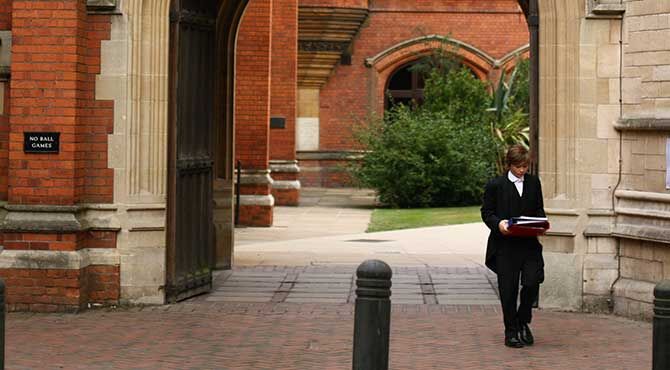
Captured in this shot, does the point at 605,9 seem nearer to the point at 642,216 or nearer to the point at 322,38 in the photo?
the point at 642,216

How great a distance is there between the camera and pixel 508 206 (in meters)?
10.4

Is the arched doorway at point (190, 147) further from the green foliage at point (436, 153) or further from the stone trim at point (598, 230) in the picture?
the green foliage at point (436, 153)

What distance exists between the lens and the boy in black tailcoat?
1033 cm

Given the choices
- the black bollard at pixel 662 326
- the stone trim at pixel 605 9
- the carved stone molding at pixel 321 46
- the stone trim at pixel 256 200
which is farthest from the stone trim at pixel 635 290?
the carved stone molding at pixel 321 46

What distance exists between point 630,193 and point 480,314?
176cm

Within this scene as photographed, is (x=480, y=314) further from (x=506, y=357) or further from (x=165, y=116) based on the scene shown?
(x=165, y=116)

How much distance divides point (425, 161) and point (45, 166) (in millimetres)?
18298

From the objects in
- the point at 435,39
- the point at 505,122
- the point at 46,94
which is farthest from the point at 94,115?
the point at 435,39

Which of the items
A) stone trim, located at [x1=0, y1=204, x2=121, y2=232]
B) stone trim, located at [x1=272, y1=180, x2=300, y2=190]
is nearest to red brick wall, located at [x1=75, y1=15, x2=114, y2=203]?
stone trim, located at [x1=0, y1=204, x2=121, y2=232]

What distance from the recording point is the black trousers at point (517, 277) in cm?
1030

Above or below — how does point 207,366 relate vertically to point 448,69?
below

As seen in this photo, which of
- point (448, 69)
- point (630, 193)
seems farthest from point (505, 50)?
point (630, 193)

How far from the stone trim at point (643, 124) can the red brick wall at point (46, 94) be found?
5.00 m

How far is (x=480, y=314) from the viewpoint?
12289 millimetres
